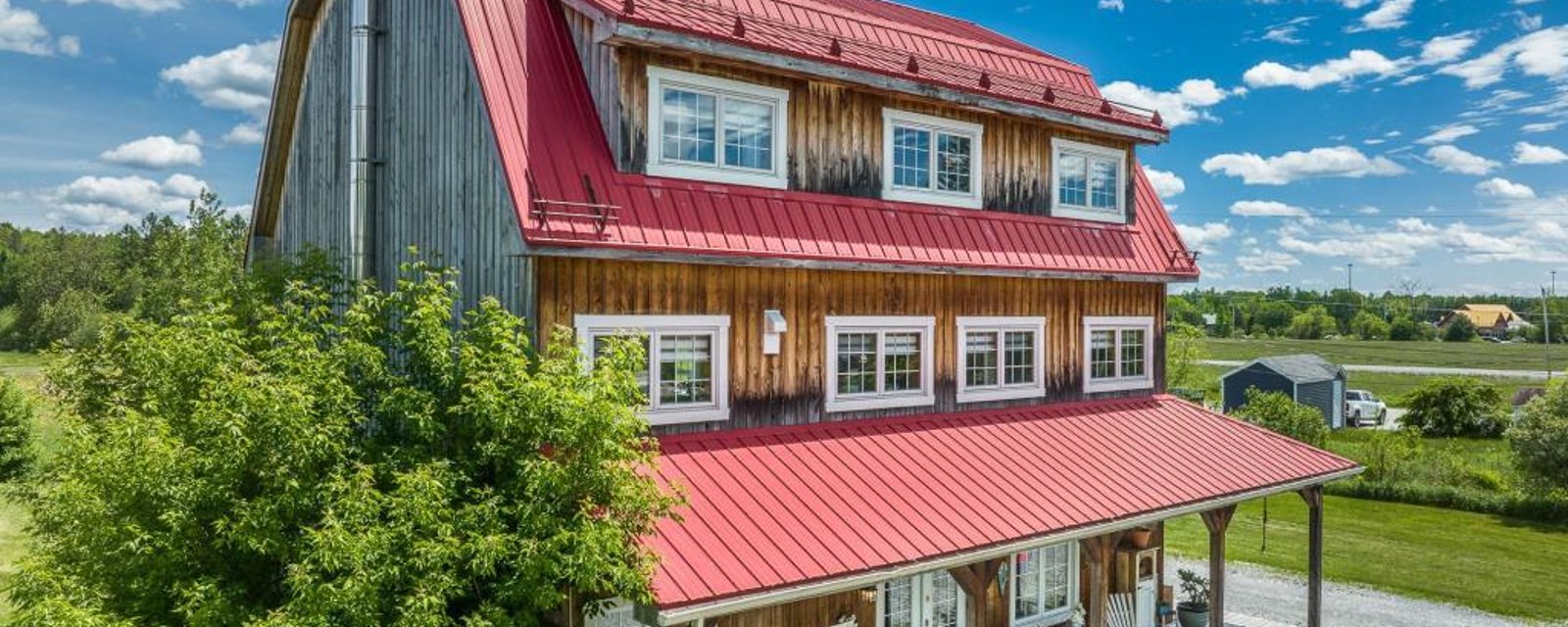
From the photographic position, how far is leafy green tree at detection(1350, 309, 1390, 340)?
116 metres

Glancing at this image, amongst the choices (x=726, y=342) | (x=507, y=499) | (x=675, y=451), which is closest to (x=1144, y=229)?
(x=726, y=342)

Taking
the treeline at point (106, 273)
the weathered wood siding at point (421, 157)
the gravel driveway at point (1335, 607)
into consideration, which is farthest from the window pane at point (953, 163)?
the treeline at point (106, 273)

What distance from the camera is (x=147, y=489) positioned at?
7.64 metres

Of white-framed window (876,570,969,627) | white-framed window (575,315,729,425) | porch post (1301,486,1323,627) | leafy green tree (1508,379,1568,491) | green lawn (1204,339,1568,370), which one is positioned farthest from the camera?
green lawn (1204,339,1568,370)

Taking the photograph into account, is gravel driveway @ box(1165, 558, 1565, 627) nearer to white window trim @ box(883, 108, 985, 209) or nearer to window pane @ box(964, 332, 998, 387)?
window pane @ box(964, 332, 998, 387)

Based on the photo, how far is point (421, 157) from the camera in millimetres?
10977

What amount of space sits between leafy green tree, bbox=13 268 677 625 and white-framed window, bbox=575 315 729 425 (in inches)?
51.1

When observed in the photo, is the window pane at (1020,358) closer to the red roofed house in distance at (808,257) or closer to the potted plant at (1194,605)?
the red roofed house in distance at (808,257)

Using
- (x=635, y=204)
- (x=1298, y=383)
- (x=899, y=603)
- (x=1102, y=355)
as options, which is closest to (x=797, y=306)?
(x=635, y=204)

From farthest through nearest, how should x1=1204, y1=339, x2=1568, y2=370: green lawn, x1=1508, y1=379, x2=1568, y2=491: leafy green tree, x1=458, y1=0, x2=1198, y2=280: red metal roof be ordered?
1. x1=1204, y1=339, x2=1568, y2=370: green lawn
2. x1=1508, y1=379, x2=1568, y2=491: leafy green tree
3. x1=458, y1=0, x2=1198, y2=280: red metal roof

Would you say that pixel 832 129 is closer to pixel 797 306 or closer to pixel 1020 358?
pixel 797 306

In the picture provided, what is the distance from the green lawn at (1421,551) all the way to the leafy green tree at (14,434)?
98.5 feet

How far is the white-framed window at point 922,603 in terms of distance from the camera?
40.7 ft

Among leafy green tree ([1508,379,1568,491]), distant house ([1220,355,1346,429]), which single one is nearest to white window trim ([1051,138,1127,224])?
leafy green tree ([1508,379,1568,491])
